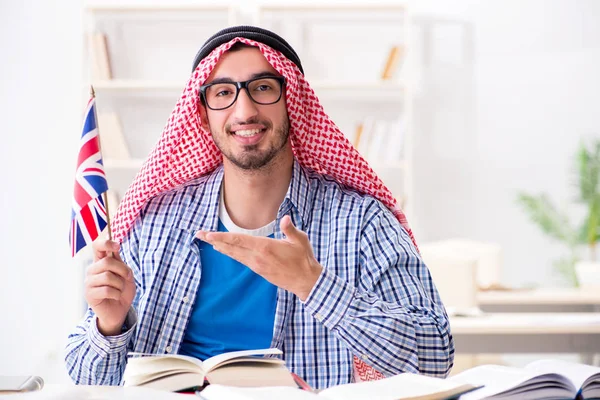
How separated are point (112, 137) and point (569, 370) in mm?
4305

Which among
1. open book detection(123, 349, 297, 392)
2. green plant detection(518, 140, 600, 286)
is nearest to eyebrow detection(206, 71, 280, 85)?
open book detection(123, 349, 297, 392)

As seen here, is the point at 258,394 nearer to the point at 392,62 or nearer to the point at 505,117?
the point at 392,62

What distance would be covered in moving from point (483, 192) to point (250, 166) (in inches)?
154

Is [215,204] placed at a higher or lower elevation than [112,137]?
lower

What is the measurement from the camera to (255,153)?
1.97m

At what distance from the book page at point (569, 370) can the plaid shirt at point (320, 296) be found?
1.39 ft

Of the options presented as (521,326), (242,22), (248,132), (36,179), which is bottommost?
(521,326)

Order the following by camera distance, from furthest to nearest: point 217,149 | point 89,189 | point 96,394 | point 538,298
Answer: point 538,298
point 217,149
point 89,189
point 96,394

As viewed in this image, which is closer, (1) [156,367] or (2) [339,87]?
(1) [156,367]

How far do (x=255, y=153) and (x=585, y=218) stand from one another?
411 centimetres

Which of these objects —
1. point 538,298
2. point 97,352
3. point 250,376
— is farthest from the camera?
point 538,298

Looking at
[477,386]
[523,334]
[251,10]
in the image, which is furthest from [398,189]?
[477,386]

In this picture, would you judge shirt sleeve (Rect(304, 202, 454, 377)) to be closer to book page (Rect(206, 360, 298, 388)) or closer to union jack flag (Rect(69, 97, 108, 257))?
book page (Rect(206, 360, 298, 388))

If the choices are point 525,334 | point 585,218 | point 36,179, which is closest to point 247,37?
point 525,334
